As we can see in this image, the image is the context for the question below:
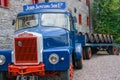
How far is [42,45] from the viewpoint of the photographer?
10.3 metres

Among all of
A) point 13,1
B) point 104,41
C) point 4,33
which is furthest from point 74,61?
point 104,41

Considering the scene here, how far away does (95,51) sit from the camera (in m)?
25.0

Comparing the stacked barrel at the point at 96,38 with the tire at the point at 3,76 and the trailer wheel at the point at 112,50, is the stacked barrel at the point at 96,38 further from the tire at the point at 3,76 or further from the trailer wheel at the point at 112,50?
the tire at the point at 3,76

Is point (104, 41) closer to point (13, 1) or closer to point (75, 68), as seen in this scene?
point (13, 1)

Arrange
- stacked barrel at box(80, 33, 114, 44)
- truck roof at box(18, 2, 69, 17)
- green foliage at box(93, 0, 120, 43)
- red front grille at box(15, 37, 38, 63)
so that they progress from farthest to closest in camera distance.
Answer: green foliage at box(93, 0, 120, 43), stacked barrel at box(80, 33, 114, 44), truck roof at box(18, 2, 69, 17), red front grille at box(15, 37, 38, 63)

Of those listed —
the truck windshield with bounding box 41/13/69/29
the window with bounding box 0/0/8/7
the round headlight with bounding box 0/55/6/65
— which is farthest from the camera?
the window with bounding box 0/0/8/7

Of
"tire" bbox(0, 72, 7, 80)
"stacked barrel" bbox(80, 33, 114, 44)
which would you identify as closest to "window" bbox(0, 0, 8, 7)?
"stacked barrel" bbox(80, 33, 114, 44)

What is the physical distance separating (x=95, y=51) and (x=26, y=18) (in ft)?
44.5

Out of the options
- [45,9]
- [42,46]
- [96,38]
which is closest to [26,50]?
[42,46]

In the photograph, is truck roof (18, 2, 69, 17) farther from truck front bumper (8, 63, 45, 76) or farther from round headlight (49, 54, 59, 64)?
truck front bumper (8, 63, 45, 76)

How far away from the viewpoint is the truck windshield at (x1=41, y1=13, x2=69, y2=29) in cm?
1164

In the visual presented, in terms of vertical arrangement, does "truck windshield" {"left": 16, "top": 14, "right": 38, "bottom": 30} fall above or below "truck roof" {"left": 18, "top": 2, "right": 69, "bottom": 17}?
below

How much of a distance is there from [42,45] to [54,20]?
5.56ft

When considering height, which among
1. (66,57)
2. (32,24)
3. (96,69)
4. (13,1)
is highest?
(13,1)
